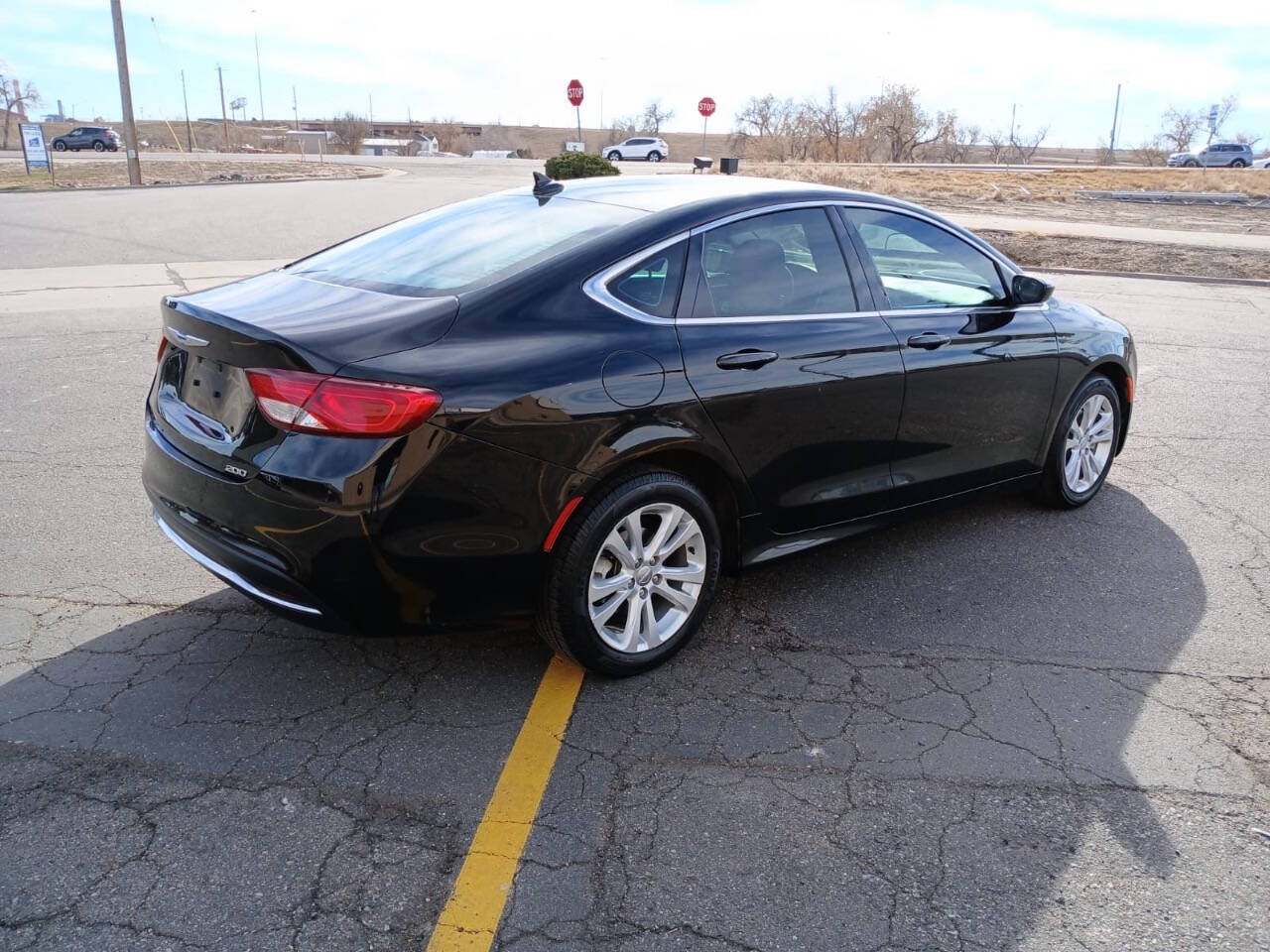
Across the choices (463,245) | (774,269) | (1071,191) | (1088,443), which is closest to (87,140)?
(1071,191)

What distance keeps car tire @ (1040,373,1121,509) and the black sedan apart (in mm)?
634

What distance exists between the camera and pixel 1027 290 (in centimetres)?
487

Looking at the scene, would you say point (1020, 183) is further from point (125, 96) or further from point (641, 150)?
point (641, 150)

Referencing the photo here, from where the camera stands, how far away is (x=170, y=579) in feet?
14.3

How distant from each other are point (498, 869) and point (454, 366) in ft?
Answer: 4.71

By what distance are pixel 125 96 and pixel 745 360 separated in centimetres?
3145

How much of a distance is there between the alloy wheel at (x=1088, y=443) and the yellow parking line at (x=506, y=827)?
3047mm

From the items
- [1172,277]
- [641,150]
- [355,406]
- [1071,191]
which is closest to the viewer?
[355,406]

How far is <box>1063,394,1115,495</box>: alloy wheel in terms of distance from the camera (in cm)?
534

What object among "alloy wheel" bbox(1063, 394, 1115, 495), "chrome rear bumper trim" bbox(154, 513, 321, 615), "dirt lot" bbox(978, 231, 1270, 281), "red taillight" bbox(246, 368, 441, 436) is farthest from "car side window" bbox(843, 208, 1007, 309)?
"dirt lot" bbox(978, 231, 1270, 281)

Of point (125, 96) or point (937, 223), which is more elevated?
point (125, 96)

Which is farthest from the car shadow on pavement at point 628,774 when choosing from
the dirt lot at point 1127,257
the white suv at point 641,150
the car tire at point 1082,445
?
the white suv at point 641,150

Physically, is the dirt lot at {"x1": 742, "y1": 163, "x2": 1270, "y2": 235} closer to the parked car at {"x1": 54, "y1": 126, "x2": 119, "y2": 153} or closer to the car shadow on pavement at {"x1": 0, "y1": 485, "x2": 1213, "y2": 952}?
the car shadow on pavement at {"x1": 0, "y1": 485, "x2": 1213, "y2": 952}

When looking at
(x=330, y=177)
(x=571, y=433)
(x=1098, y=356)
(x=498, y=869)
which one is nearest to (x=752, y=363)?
(x=571, y=433)
